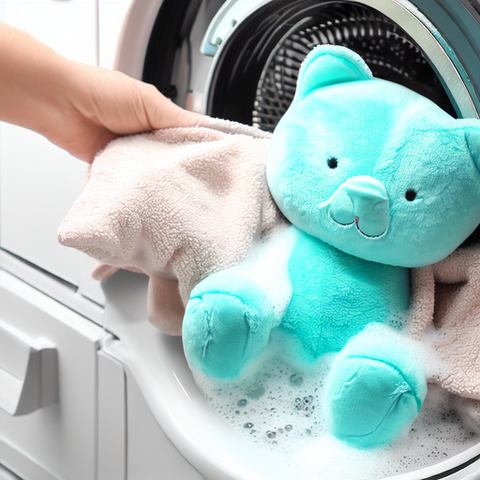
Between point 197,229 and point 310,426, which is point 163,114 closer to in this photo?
point 197,229

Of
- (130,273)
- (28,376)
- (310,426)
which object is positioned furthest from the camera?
(28,376)

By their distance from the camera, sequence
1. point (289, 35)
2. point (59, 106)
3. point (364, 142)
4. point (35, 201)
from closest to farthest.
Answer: point (364, 142), point (59, 106), point (289, 35), point (35, 201)

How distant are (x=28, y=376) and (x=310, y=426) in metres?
0.48

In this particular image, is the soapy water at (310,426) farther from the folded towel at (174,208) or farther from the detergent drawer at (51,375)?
the detergent drawer at (51,375)

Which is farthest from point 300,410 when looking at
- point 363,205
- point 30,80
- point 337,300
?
point 30,80

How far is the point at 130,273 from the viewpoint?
68cm

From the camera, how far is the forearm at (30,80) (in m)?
0.58

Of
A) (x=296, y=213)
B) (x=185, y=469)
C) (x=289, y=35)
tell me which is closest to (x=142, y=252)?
(x=296, y=213)

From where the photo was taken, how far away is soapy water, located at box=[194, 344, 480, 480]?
499 millimetres

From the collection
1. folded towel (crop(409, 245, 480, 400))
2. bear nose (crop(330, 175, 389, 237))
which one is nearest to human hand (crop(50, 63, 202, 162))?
bear nose (crop(330, 175, 389, 237))

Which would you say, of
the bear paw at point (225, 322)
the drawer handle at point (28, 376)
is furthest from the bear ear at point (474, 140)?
the drawer handle at point (28, 376)

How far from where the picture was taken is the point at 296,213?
1.72ft

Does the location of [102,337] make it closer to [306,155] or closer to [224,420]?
[224,420]

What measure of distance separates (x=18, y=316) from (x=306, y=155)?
1.98 ft
